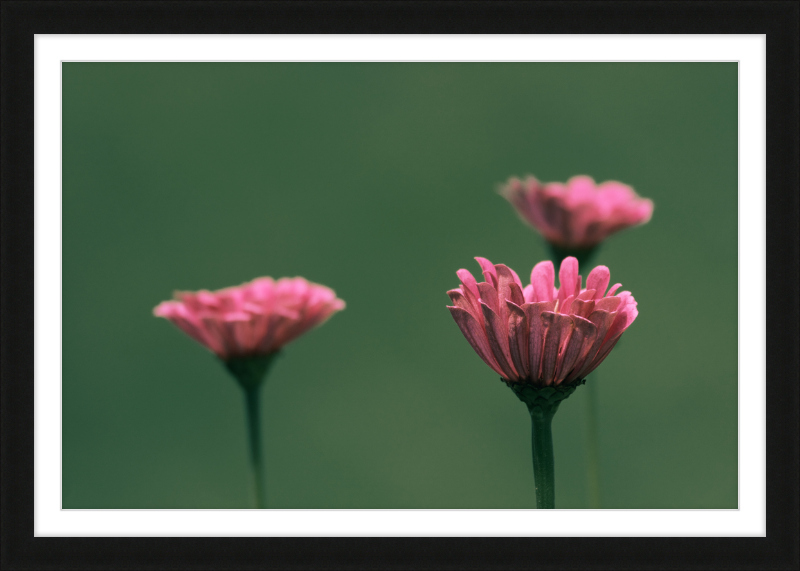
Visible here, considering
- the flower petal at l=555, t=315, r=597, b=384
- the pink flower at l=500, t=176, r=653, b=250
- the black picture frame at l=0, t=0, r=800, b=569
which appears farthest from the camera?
the pink flower at l=500, t=176, r=653, b=250

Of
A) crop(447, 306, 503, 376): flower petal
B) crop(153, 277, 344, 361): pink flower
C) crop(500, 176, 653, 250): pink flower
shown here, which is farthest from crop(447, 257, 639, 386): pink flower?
crop(500, 176, 653, 250): pink flower

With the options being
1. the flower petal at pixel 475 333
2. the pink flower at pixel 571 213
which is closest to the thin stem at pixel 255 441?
the flower petal at pixel 475 333

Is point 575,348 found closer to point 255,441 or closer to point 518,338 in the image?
point 518,338

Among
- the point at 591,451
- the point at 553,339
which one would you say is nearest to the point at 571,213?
the point at 591,451

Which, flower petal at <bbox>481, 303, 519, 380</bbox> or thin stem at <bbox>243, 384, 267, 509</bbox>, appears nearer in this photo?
flower petal at <bbox>481, 303, 519, 380</bbox>

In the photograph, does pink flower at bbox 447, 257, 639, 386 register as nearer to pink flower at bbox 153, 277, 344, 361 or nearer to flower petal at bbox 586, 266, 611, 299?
flower petal at bbox 586, 266, 611, 299
